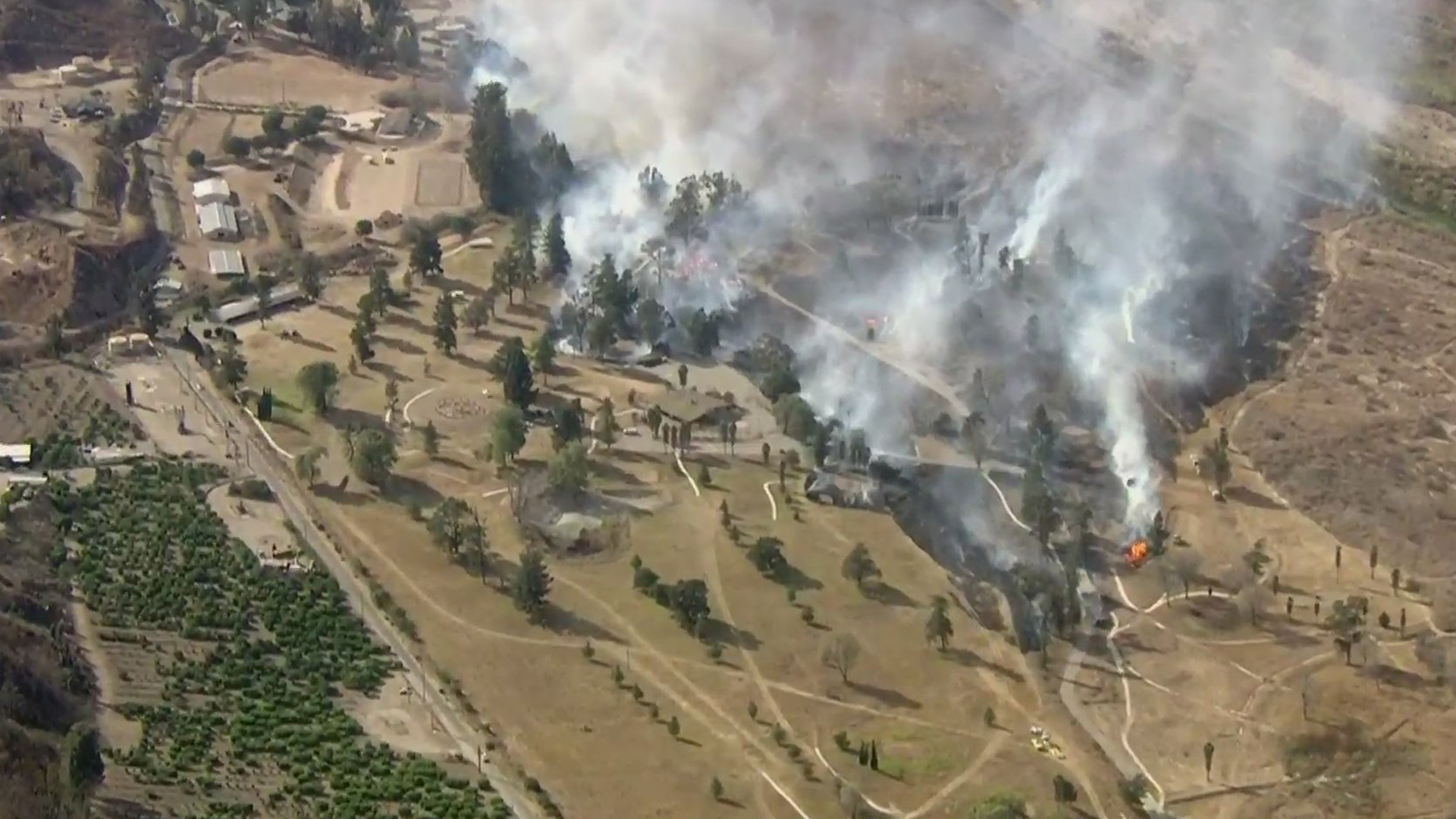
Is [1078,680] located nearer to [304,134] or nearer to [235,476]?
[235,476]

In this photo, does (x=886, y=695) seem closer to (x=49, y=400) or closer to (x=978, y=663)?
(x=978, y=663)

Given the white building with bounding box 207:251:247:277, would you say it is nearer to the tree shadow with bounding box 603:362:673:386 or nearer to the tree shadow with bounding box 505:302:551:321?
the tree shadow with bounding box 505:302:551:321

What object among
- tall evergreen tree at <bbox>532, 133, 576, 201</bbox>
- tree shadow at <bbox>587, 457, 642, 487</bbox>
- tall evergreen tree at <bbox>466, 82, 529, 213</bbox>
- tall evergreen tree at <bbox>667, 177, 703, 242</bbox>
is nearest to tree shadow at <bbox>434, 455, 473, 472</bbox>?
tree shadow at <bbox>587, 457, 642, 487</bbox>

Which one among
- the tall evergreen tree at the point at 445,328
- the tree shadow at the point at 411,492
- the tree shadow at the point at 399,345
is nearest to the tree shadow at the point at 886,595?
the tree shadow at the point at 411,492

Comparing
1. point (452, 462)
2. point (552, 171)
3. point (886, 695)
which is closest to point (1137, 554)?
point (886, 695)

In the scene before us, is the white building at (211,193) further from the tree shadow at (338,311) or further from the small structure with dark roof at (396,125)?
the tree shadow at (338,311)

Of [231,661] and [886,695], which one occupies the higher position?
[231,661]
